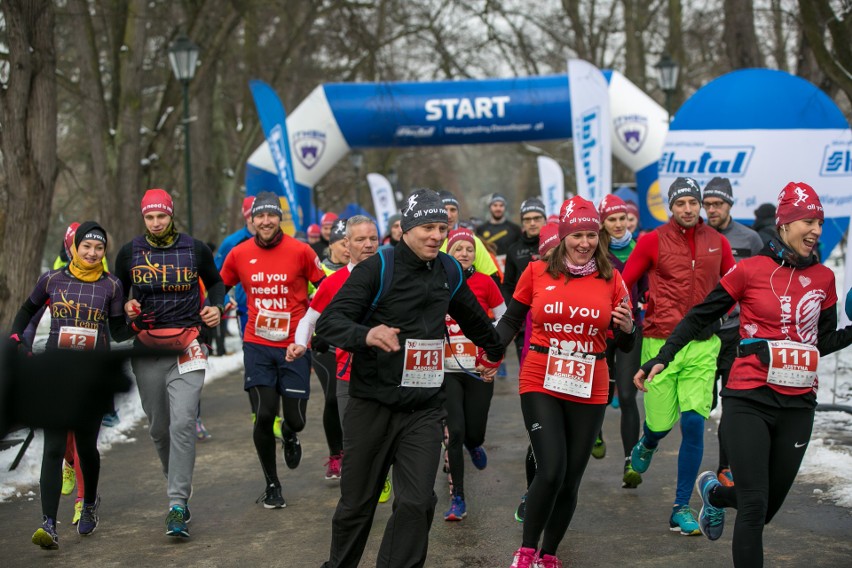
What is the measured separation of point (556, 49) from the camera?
29891 mm

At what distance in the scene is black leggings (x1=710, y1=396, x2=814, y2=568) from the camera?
5043 millimetres

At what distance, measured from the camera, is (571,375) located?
572 cm

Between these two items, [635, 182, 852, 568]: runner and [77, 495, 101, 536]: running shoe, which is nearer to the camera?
[635, 182, 852, 568]: runner

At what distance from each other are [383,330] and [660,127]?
1458 centimetres

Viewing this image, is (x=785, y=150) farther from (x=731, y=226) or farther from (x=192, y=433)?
(x=192, y=433)

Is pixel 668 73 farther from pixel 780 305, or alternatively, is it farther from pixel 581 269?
pixel 780 305

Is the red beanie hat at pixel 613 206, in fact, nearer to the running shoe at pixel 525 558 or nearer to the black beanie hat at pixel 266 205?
the black beanie hat at pixel 266 205

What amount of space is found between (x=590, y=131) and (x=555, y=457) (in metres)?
10.0

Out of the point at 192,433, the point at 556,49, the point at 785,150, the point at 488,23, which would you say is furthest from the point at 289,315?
the point at 556,49

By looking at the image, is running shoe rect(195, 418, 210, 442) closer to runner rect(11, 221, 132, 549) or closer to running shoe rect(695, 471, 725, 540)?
runner rect(11, 221, 132, 549)

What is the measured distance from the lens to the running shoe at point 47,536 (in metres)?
6.38

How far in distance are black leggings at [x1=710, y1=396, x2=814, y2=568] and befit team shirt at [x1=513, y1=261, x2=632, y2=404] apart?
0.79m

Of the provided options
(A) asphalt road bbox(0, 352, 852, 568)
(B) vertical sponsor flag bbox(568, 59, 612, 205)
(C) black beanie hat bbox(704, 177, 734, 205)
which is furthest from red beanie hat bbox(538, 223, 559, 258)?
(B) vertical sponsor flag bbox(568, 59, 612, 205)

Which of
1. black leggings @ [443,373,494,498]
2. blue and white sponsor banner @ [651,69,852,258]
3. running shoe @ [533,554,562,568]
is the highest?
blue and white sponsor banner @ [651,69,852,258]
